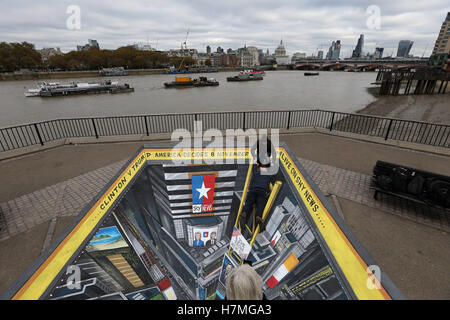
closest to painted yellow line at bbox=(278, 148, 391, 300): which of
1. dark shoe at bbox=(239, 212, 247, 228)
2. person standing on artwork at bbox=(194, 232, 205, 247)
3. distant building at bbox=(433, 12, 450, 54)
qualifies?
dark shoe at bbox=(239, 212, 247, 228)

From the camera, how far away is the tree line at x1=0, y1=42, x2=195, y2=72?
279 feet

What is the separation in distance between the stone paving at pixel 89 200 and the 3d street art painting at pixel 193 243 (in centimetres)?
275

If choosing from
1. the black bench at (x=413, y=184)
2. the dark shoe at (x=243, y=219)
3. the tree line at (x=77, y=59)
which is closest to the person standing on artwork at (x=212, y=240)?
the dark shoe at (x=243, y=219)

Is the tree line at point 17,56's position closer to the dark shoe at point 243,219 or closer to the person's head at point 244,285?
the dark shoe at point 243,219

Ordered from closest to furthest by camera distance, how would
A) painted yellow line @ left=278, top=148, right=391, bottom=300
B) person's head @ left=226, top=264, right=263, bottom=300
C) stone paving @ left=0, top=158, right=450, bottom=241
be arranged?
1. person's head @ left=226, top=264, right=263, bottom=300
2. painted yellow line @ left=278, top=148, right=391, bottom=300
3. stone paving @ left=0, top=158, right=450, bottom=241

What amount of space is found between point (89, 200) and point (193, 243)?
3515mm

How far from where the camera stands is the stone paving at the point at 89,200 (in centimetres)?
527

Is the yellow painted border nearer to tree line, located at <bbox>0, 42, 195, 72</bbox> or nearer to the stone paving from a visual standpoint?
the stone paving

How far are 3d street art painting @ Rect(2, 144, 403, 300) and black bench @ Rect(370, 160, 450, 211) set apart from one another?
316cm

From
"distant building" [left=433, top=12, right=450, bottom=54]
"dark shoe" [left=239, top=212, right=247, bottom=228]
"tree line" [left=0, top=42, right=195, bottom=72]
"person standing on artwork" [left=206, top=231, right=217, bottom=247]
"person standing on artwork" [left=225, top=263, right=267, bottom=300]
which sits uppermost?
"distant building" [left=433, top=12, right=450, bottom=54]

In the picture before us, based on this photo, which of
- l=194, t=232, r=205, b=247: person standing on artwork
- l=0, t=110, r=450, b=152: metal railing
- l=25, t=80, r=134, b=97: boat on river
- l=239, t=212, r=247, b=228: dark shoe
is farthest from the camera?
l=25, t=80, r=134, b=97: boat on river

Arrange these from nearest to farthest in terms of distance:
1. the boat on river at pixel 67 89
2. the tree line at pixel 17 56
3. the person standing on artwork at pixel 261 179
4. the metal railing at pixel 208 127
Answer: the person standing on artwork at pixel 261 179, the metal railing at pixel 208 127, the boat on river at pixel 67 89, the tree line at pixel 17 56
